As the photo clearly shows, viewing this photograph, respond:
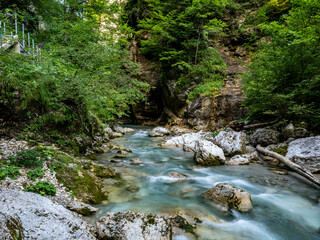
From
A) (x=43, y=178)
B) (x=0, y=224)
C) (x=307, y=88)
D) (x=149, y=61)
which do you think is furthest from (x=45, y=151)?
(x=149, y=61)

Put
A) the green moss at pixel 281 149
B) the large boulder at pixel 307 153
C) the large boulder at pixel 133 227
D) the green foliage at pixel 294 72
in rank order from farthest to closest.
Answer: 1. the green moss at pixel 281 149
2. the green foliage at pixel 294 72
3. the large boulder at pixel 307 153
4. the large boulder at pixel 133 227

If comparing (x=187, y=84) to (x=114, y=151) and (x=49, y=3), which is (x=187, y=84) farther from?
(x=49, y=3)

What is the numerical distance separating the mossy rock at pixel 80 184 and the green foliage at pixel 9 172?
70 cm

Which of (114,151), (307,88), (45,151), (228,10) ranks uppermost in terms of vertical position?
(228,10)

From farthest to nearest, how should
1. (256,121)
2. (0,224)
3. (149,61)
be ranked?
(149,61)
(256,121)
(0,224)

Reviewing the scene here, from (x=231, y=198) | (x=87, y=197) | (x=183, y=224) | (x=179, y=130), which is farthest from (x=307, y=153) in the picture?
(x=179, y=130)

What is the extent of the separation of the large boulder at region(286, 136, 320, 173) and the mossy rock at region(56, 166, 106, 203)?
20.3ft

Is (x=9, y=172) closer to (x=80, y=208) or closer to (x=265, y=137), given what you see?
(x=80, y=208)

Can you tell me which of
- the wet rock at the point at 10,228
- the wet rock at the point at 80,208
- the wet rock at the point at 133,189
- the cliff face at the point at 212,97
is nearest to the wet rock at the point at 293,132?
the cliff face at the point at 212,97

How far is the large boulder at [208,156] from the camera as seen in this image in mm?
6930

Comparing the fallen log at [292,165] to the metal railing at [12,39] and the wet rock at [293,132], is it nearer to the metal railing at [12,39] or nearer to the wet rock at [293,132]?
the wet rock at [293,132]

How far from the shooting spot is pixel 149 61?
19875 millimetres

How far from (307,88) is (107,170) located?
7959 millimetres

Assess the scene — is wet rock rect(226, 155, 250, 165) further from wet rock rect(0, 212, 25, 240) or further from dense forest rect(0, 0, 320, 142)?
wet rock rect(0, 212, 25, 240)
